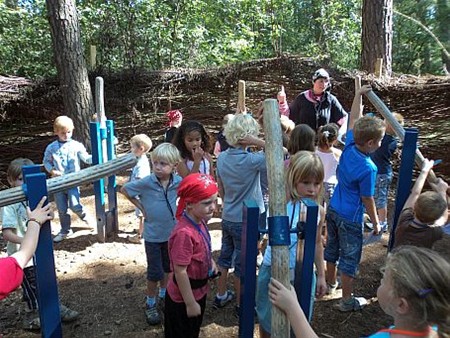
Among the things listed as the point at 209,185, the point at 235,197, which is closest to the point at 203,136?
the point at 235,197

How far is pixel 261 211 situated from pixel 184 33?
28.5 feet

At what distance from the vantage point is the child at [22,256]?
1771 millimetres

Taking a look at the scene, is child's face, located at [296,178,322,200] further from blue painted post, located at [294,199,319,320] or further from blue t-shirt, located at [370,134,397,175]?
blue t-shirt, located at [370,134,397,175]

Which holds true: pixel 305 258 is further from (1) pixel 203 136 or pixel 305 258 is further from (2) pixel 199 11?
(2) pixel 199 11

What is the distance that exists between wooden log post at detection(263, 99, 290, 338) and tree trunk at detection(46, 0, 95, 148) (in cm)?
602

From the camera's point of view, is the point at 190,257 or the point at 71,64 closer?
the point at 190,257

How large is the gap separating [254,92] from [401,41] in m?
11.0

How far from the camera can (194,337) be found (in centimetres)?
255

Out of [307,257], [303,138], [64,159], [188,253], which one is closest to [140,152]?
[64,159]

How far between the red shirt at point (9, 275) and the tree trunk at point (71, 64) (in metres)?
5.65

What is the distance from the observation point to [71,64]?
7004 millimetres

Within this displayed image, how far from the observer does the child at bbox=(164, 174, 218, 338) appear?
226cm

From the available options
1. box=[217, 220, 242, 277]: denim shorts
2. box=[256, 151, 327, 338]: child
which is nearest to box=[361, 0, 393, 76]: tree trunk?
box=[217, 220, 242, 277]: denim shorts

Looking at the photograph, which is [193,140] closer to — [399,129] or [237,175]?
[237,175]
